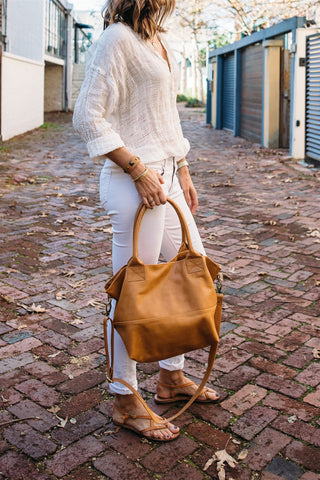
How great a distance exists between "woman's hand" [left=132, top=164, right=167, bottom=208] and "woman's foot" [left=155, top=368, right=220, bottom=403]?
967mm

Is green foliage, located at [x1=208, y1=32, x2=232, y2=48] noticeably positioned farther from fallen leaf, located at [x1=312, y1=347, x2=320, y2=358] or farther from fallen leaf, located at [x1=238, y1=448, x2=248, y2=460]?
fallen leaf, located at [x1=238, y1=448, x2=248, y2=460]

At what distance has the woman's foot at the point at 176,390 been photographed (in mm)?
2934

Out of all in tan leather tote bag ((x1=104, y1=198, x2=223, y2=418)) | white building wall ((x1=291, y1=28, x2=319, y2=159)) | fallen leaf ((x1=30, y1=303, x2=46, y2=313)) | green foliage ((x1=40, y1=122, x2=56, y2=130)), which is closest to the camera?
tan leather tote bag ((x1=104, y1=198, x2=223, y2=418))

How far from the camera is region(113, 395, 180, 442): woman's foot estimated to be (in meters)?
2.63

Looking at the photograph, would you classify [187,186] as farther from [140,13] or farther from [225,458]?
[225,458]

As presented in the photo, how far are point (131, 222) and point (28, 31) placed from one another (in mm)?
23365

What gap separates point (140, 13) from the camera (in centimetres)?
237

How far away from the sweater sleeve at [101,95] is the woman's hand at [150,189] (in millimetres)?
159

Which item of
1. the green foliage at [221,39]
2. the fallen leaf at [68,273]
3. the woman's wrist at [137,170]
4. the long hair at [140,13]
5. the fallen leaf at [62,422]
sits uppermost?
the green foliage at [221,39]

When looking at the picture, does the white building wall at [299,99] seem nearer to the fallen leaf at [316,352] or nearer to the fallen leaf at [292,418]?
the fallen leaf at [316,352]

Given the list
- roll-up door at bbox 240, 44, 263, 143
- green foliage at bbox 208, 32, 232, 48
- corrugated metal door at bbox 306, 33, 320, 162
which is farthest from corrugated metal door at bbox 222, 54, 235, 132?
green foliage at bbox 208, 32, 232, 48

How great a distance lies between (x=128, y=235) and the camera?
8.09 feet

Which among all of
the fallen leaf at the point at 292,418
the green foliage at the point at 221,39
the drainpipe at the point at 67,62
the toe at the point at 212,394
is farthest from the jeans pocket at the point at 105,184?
the green foliage at the point at 221,39

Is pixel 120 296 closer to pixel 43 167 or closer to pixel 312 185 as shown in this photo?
pixel 312 185
